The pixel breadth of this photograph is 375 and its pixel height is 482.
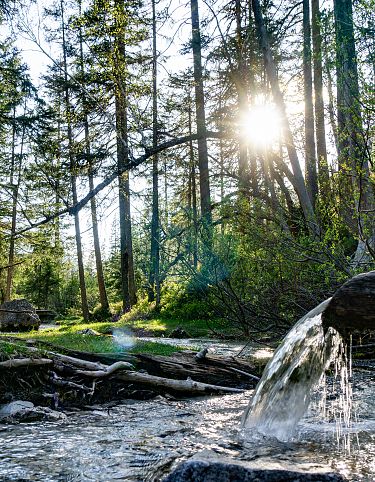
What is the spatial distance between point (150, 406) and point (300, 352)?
2189 mm

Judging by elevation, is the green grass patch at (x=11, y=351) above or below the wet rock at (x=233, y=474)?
above

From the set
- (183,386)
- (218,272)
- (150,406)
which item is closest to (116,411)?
(150,406)

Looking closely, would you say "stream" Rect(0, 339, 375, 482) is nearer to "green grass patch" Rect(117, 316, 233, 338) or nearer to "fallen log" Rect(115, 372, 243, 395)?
"fallen log" Rect(115, 372, 243, 395)

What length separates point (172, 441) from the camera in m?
4.67

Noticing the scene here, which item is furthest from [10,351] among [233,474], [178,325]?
[178,325]

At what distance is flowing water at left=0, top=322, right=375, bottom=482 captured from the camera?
3.78 m

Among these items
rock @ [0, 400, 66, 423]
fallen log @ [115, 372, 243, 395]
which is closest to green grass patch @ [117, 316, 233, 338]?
fallen log @ [115, 372, 243, 395]

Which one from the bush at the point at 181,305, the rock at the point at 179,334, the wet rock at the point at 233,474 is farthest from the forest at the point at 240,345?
the bush at the point at 181,305

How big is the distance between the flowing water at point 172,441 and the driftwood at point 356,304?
3.06 feet

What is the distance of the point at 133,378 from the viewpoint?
22.0ft

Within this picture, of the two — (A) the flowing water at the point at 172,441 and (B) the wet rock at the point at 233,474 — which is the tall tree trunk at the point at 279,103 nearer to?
(A) the flowing water at the point at 172,441

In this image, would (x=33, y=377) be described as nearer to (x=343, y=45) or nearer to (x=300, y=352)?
(x=300, y=352)

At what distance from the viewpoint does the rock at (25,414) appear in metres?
5.50

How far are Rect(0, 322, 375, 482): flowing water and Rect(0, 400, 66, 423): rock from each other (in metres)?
0.17
